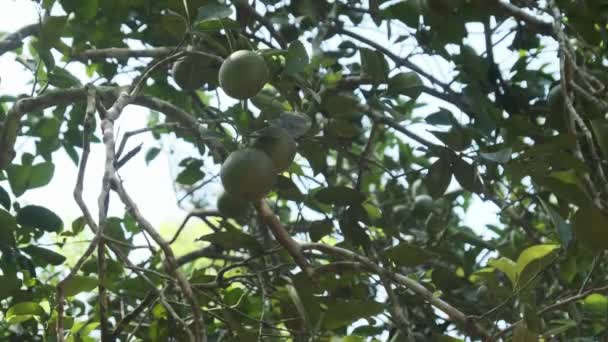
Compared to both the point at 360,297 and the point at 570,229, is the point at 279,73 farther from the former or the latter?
the point at 570,229

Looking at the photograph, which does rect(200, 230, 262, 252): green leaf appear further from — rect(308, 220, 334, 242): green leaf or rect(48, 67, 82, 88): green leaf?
rect(48, 67, 82, 88): green leaf

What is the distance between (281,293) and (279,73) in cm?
53

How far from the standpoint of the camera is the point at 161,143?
311 centimetres

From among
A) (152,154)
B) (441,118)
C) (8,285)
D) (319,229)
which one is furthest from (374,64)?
(152,154)

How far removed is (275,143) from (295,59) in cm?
24

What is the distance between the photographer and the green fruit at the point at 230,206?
2066 millimetres

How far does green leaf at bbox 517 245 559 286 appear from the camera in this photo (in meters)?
1.45

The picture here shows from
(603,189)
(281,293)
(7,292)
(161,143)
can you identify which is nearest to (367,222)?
(281,293)

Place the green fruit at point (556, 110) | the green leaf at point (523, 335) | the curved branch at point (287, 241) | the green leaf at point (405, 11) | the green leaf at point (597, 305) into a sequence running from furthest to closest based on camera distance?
the green leaf at point (405, 11)
the green fruit at point (556, 110)
the green leaf at point (597, 305)
the curved branch at point (287, 241)
the green leaf at point (523, 335)

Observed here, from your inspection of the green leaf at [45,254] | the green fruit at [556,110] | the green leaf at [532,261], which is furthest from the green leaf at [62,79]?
the green fruit at [556,110]

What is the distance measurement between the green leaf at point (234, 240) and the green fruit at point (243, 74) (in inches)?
12.3

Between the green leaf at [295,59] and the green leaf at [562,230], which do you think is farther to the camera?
the green leaf at [295,59]

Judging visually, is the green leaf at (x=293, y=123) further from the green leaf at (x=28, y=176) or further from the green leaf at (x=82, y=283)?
the green leaf at (x=28, y=176)

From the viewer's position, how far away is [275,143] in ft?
4.91
